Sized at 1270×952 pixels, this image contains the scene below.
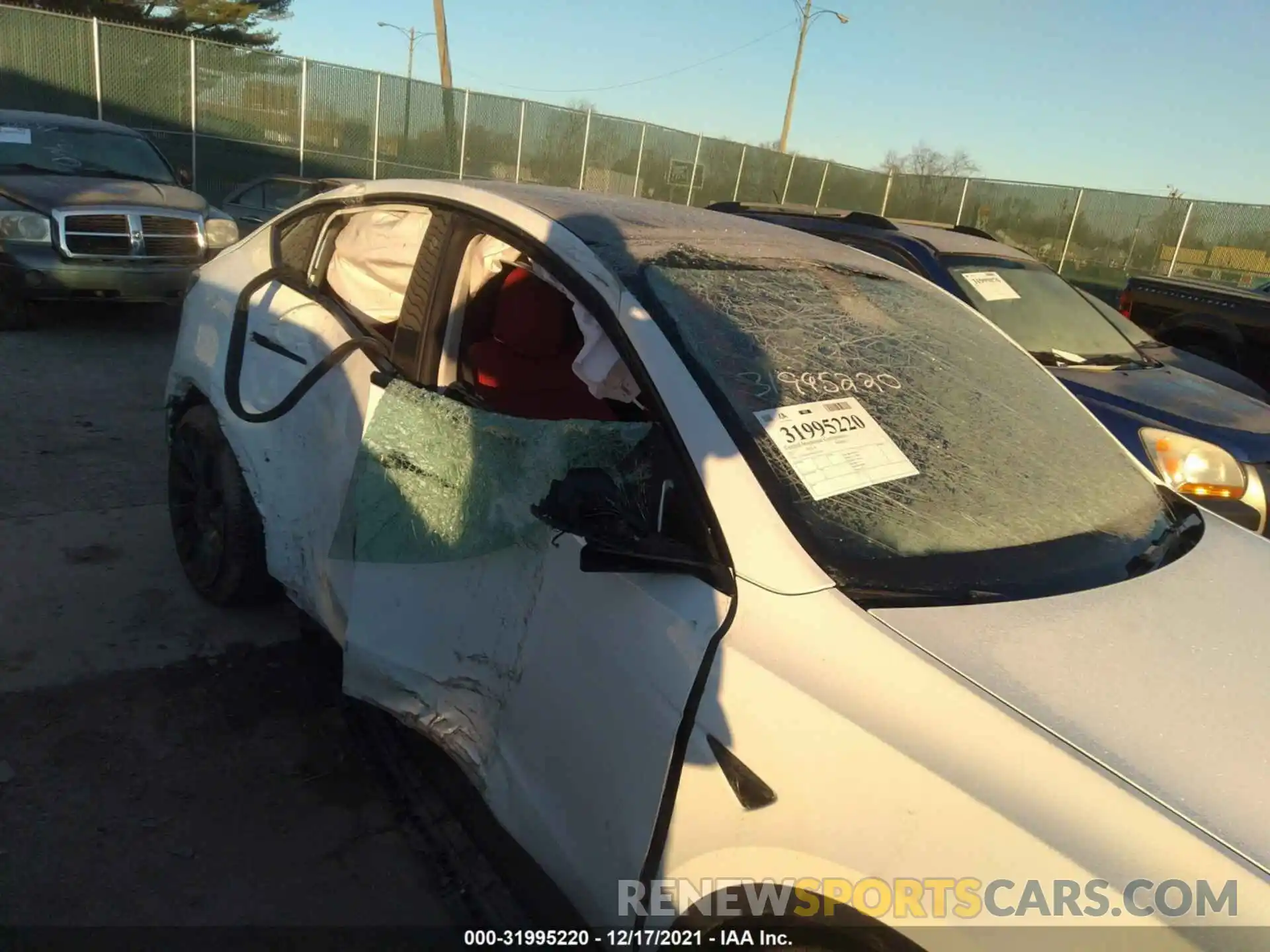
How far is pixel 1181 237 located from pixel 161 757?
22.4 meters

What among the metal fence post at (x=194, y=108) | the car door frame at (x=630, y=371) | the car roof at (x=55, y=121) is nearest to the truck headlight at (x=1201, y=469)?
the car door frame at (x=630, y=371)

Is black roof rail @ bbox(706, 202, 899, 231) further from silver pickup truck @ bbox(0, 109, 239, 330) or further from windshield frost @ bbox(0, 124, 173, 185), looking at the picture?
windshield frost @ bbox(0, 124, 173, 185)

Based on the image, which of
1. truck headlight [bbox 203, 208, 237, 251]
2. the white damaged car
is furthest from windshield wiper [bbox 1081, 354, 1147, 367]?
truck headlight [bbox 203, 208, 237, 251]

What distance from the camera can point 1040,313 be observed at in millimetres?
5328

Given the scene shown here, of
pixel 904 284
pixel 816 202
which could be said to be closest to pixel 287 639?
pixel 904 284

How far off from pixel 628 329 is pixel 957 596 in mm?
871

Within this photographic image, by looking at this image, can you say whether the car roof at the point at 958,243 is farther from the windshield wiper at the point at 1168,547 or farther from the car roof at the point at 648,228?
the windshield wiper at the point at 1168,547

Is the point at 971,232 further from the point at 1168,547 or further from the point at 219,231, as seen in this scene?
the point at 219,231

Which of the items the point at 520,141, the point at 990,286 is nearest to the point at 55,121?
the point at 990,286

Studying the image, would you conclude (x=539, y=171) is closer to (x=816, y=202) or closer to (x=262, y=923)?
(x=816, y=202)

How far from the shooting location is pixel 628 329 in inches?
78.6

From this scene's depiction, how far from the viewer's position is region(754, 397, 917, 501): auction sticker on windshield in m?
1.86

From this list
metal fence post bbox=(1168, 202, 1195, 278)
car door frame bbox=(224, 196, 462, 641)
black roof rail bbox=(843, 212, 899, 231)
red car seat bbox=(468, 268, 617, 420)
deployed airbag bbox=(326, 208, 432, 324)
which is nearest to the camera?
car door frame bbox=(224, 196, 462, 641)

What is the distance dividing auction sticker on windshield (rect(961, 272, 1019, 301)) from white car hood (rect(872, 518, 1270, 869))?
351cm
